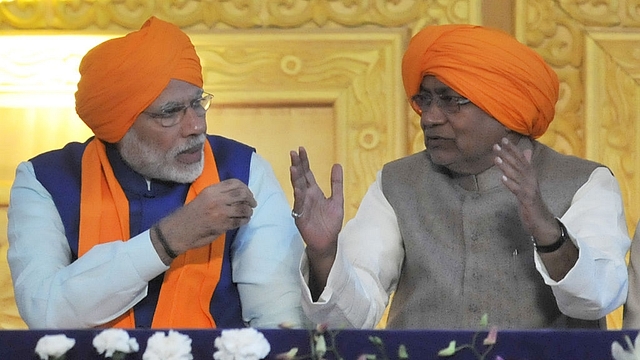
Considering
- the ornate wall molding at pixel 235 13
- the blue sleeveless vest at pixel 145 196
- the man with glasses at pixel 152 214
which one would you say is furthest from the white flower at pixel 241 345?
A: the ornate wall molding at pixel 235 13

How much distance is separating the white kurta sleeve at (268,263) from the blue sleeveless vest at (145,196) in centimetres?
3

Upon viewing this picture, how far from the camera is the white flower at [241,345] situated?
1.83m

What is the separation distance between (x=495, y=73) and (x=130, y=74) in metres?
0.89

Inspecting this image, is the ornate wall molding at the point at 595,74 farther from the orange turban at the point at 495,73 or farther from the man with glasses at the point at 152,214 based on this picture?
the man with glasses at the point at 152,214

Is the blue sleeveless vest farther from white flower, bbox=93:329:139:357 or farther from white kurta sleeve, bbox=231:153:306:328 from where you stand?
white flower, bbox=93:329:139:357

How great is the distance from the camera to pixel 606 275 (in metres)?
2.40

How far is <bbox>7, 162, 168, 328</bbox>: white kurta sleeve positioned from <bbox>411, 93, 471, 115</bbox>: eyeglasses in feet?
2.46

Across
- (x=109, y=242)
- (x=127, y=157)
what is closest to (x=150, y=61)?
(x=127, y=157)

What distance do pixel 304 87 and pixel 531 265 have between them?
1.40m

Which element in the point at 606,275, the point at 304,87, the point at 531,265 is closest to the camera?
the point at 606,275

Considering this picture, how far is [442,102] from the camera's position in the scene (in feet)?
8.77

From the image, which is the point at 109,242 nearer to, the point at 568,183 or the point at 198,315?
the point at 198,315

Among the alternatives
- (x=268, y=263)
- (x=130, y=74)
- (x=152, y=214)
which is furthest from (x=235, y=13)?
(x=268, y=263)

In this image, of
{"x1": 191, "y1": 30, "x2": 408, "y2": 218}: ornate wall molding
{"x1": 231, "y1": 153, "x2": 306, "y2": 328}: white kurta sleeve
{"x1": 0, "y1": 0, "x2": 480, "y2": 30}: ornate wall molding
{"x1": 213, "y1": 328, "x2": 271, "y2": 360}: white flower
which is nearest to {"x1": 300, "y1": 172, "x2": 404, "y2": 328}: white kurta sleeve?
{"x1": 231, "y1": 153, "x2": 306, "y2": 328}: white kurta sleeve
